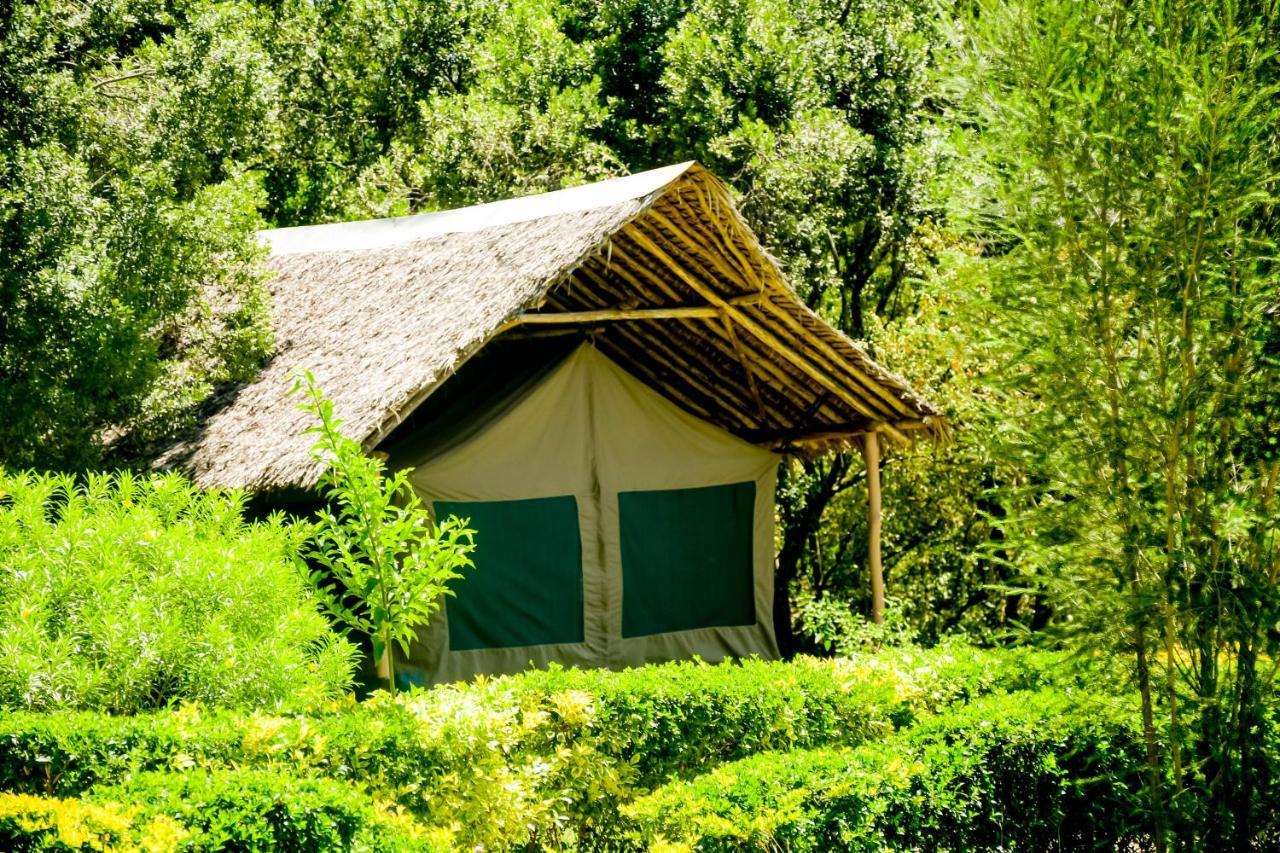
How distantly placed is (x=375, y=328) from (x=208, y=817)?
6101 millimetres

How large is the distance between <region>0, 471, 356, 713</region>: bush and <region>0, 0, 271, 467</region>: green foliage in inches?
108

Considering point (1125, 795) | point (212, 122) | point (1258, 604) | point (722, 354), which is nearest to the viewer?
point (1258, 604)

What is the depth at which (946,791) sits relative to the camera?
17.4 ft

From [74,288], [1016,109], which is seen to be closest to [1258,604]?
[1016,109]

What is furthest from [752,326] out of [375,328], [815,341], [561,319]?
[375,328]

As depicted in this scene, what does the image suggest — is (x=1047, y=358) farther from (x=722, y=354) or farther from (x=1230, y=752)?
(x=722, y=354)

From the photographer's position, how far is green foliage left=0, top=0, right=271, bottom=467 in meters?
8.20

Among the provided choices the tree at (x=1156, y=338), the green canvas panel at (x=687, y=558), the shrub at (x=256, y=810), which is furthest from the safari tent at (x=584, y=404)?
the shrub at (x=256, y=810)

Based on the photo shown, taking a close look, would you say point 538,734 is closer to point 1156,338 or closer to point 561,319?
point 1156,338

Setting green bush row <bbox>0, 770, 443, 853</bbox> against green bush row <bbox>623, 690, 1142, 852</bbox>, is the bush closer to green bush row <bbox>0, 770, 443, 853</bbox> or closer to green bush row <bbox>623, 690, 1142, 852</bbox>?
green bush row <bbox>0, 770, 443, 853</bbox>

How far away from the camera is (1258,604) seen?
207 inches

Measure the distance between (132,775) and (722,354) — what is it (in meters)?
7.46

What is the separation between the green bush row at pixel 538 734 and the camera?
4.57 metres

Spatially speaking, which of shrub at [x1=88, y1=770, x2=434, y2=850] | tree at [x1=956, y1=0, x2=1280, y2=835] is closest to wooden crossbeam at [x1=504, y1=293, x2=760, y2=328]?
tree at [x1=956, y1=0, x2=1280, y2=835]
